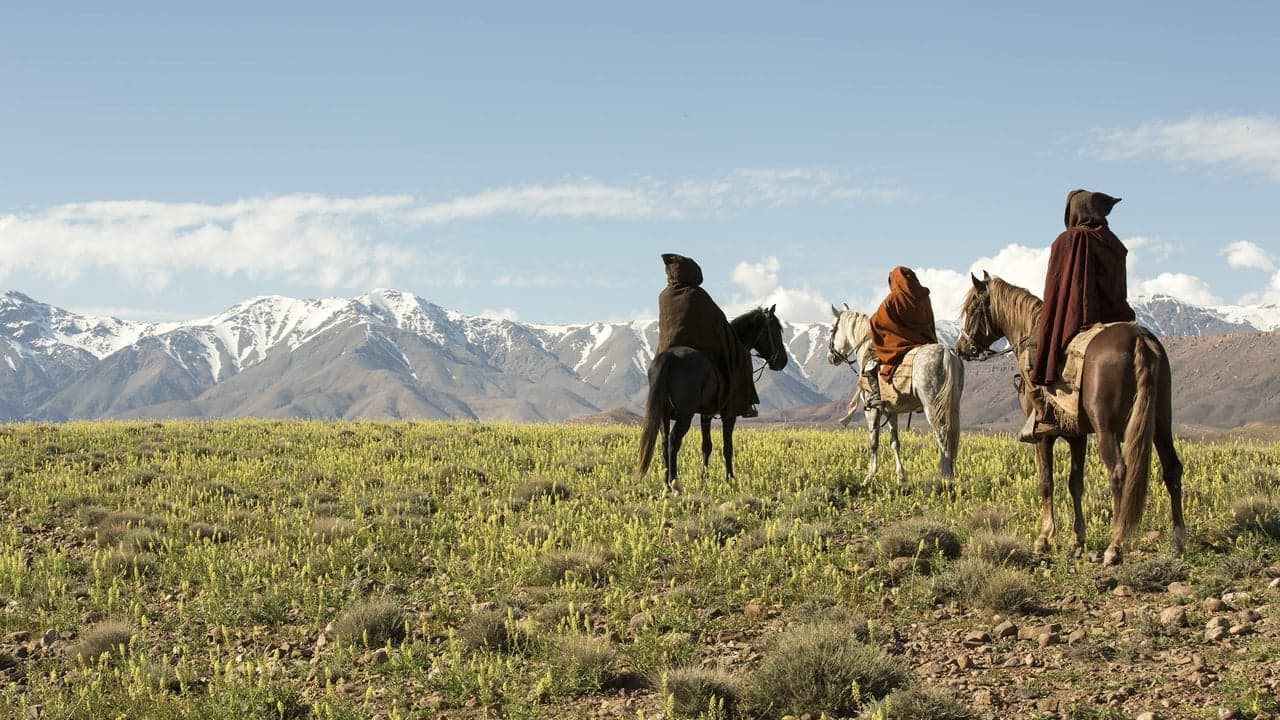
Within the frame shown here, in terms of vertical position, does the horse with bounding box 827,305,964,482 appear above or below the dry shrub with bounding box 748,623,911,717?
above

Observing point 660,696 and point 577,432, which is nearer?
point 660,696

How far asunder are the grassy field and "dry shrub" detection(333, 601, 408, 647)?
0.08ft

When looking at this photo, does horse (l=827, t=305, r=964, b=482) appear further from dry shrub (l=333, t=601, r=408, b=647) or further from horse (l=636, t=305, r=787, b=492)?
dry shrub (l=333, t=601, r=408, b=647)

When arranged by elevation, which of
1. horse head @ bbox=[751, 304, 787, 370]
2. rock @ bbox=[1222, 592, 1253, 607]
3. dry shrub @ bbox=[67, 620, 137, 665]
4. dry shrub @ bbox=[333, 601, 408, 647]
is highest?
horse head @ bbox=[751, 304, 787, 370]

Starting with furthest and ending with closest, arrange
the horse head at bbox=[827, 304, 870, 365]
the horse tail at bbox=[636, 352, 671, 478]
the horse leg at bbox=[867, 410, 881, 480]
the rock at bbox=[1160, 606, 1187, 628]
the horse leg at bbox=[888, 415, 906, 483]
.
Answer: the horse head at bbox=[827, 304, 870, 365]
the horse leg at bbox=[867, 410, 881, 480]
the horse leg at bbox=[888, 415, 906, 483]
the horse tail at bbox=[636, 352, 671, 478]
the rock at bbox=[1160, 606, 1187, 628]

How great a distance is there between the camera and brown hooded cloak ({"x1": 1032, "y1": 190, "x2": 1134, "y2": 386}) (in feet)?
32.3

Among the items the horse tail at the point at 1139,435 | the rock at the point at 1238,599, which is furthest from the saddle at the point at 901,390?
the rock at the point at 1238,599

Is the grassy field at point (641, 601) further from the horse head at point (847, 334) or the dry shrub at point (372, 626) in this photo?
the horse head at point (847, 334)

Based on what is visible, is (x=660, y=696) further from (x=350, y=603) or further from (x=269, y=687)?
(x=350, y=603)

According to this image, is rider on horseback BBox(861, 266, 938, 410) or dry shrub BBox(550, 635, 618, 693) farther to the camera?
rider on horseback BBox(861, 266, 938, 410)

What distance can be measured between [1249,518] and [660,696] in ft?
21.9

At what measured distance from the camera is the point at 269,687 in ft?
24.5

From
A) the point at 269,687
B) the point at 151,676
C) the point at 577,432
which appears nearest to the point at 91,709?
the point at 151,676

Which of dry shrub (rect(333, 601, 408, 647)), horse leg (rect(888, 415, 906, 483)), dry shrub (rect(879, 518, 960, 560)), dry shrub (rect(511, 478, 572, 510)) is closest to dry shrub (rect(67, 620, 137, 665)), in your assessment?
dry shrub (rect(333, 601, 408, 647))
